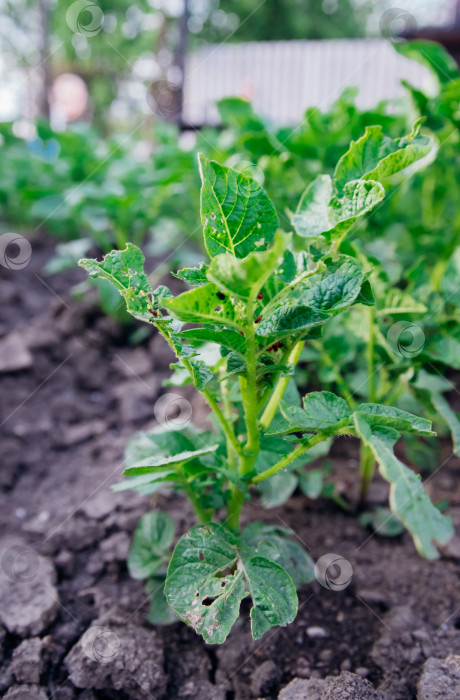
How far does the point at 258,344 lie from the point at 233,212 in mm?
211

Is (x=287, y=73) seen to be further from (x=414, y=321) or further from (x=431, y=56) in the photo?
(x=414, y=321)

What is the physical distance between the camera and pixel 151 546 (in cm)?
121

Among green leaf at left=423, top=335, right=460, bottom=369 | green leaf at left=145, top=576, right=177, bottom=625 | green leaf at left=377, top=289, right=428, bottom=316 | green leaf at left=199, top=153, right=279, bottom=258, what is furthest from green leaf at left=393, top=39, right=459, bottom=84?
green leaf at left=145, top=576, right=177, bottom=625

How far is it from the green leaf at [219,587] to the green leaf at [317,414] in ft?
0.83

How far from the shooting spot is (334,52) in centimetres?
1171

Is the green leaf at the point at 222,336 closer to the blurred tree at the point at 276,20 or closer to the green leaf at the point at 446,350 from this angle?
the green leaf at the point at 446,350

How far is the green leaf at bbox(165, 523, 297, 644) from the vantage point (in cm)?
88

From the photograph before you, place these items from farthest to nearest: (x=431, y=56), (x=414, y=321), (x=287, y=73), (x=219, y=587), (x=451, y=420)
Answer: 1. (x=287, y=73)
2. (x=431, y=56)
3. (x=414, y=321)
4. (x=451, y=420)
5. (x=219, y=587)

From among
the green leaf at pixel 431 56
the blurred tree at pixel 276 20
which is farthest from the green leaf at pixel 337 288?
the blurred tree at pixel 276 20

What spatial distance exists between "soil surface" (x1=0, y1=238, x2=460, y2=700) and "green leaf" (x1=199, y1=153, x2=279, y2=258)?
79 cm

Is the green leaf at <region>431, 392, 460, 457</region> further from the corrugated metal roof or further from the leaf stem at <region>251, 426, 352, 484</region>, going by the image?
the corrugated metal roof

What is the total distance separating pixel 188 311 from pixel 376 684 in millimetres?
817

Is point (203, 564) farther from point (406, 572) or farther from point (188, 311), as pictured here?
point (406, 572)

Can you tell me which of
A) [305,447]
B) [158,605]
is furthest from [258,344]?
[158,605]
